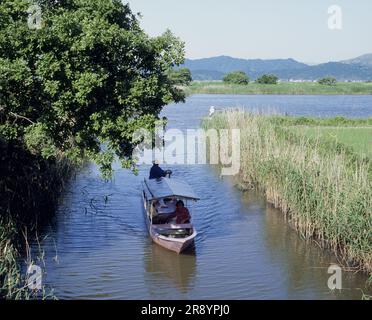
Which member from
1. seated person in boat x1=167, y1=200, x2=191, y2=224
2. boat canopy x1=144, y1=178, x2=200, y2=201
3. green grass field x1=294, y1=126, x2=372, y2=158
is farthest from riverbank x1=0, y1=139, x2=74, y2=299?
green grass field x1=294, y1=126, x2=372, y2=158

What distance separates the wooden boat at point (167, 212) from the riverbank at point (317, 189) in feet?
10.6

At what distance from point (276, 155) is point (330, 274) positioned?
20.2ft

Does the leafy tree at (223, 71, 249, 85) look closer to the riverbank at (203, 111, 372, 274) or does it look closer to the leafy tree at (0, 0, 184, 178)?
the riverbank at (203, 111, 372, 274)

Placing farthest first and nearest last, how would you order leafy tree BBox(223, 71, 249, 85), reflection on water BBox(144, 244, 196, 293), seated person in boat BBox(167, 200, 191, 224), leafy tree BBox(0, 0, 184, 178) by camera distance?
leafy tree BBox(223, 71, 249, 85) → seated person in boat BBox(167, 200, 191, 224) → reflection on water BBox(144, 244, 196, 293) → leafy tree BBox(0, 0, 184, 178)

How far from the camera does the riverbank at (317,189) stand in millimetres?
13250

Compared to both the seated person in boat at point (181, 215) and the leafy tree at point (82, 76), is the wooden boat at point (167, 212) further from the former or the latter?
the leafy tree at point (82, 76)

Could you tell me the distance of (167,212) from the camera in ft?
55.8

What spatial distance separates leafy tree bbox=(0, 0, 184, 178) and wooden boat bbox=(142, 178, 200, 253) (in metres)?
2.60

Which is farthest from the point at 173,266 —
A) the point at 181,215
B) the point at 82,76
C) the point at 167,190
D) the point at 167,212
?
the point at 82,76

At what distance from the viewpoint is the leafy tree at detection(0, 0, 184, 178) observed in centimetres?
1207

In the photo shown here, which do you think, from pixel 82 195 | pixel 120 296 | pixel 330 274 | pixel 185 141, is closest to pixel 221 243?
pixel 330 274

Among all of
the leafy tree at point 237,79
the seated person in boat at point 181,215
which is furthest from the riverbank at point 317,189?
the leafy tree at point 237,79

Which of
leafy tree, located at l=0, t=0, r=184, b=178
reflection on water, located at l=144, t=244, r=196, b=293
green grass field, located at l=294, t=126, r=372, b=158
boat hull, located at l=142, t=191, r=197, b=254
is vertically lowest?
reflection on water, located at l=144, t=244, r=196, b=293

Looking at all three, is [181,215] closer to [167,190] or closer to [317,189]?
[167,190]
